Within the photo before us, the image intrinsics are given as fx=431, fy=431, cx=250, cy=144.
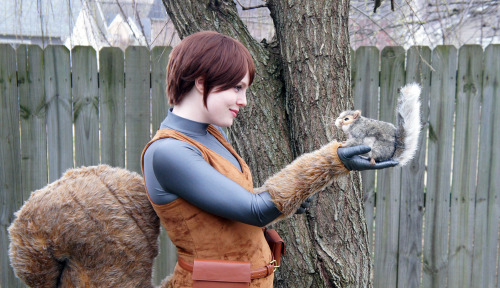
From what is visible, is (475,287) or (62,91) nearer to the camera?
(62,91)

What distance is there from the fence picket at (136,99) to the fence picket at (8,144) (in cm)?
82

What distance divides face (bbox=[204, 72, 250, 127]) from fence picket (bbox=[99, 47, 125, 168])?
1.91m

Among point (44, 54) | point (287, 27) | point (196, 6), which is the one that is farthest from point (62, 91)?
point (287, 27)

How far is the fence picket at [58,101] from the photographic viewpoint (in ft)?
10.4

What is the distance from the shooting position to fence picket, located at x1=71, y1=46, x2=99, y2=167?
124 inches

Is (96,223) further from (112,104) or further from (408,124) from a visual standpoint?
(112,104)

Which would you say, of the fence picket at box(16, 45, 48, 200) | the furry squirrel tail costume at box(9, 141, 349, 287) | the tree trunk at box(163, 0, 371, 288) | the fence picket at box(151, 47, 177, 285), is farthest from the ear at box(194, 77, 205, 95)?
the fence picket at box(16, 45, 48, 200)

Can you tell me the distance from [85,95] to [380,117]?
2.18 m

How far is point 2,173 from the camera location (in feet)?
10.5

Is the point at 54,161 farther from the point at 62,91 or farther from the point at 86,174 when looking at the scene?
the point at 86,174

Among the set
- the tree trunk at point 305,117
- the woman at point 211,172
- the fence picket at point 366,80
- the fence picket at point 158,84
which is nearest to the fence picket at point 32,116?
the fence picket at point 158,84

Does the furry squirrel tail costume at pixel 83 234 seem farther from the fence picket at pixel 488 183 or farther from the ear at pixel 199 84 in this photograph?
the fence picket at pixel 488 183

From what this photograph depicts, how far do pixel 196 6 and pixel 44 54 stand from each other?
1565 millimetres

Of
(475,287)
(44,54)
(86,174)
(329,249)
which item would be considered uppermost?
(44,54)
